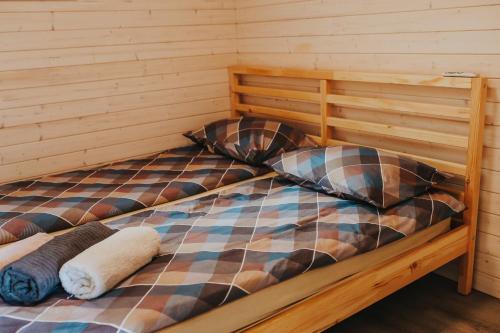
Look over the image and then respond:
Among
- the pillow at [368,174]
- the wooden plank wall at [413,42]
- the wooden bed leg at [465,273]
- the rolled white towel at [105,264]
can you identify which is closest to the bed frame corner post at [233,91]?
the wooden plank wall at [413,42]

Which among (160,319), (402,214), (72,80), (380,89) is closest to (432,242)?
(402,214)

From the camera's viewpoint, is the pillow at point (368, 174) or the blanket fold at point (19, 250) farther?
the pillow at point (368, 174)

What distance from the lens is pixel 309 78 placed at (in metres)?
2.99

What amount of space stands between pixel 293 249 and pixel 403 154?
1.03m

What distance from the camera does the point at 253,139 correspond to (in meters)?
2.92

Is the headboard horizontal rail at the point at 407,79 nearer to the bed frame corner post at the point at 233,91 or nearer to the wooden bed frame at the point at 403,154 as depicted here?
the wooden bed frame at the point at 403,154

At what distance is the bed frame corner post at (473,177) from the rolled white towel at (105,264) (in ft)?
4.66

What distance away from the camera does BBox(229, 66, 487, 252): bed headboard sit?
224 centimetres

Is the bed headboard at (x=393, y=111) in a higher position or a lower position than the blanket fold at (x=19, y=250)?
higher

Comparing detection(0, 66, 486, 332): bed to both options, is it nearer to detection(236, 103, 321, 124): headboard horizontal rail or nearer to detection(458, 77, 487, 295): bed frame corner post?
detection(458, 77, 487, 295): bed frame corner post

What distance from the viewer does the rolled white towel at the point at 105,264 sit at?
154 cm

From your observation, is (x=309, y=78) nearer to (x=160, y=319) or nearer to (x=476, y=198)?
(x=476, y=198)

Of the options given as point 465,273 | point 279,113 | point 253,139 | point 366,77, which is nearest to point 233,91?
point 279,113

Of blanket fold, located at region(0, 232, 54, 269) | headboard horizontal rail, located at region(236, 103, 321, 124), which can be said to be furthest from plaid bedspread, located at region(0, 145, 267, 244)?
headboard horizontal rail, located at region(236, 103, 321, 124)
